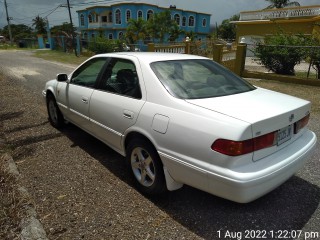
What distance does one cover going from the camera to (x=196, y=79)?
10.7 feet

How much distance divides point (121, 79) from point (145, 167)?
1.21 meters

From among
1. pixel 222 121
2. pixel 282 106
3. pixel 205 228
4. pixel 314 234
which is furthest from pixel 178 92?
pixel 314 234

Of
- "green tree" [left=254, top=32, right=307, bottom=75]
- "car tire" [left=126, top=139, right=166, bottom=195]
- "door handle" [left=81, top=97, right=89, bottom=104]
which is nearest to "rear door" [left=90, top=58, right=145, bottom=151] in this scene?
"door handle" [left=81, top=97, right=89, bottom=104]

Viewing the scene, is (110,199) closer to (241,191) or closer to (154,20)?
(241,191)

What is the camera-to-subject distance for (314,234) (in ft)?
8.41

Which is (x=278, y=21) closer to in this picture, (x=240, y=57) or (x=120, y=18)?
(x=240, y=57)

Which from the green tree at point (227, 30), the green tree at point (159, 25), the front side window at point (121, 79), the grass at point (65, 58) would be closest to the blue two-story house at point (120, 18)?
the green tree at point (227, 30)

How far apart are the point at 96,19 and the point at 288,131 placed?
186 ft

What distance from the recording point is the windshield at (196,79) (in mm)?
2953

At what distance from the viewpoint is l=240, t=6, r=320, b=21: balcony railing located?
22.0 metres

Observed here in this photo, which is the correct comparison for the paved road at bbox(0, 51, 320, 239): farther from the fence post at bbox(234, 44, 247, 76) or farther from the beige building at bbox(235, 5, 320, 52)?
the beige building at bbox(235, 5, 320, 52)

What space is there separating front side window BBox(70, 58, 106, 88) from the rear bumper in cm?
189

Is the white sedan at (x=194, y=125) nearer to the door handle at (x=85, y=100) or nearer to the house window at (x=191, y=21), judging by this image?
the door handle at (x=85, y=100)

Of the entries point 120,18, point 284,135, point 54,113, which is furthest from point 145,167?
point 120,18
